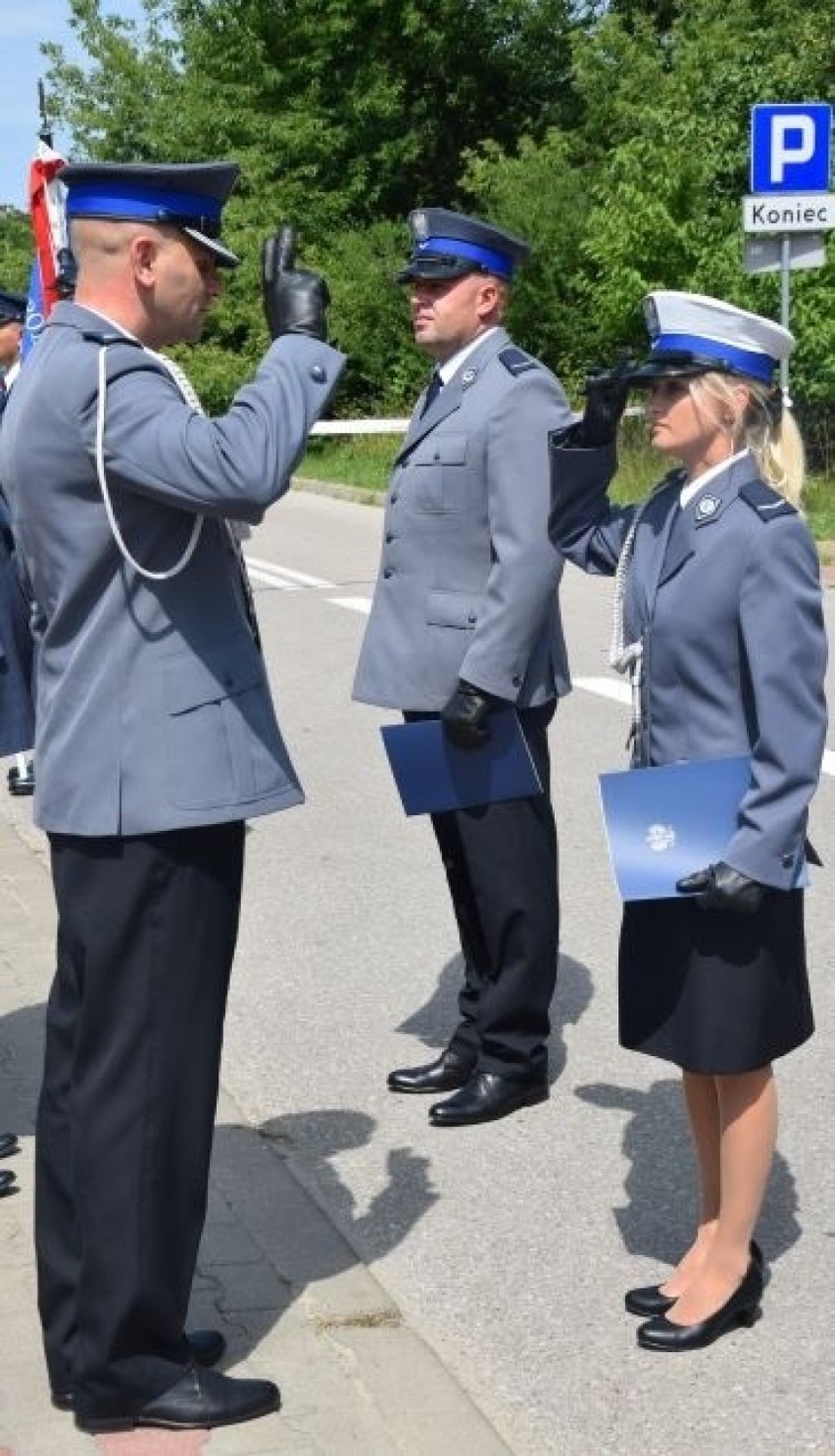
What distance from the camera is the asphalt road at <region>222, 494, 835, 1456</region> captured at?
152 inches

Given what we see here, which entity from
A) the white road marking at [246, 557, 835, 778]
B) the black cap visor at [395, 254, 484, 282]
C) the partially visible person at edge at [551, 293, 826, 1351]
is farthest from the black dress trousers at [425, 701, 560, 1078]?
the white road marking at [246, 557, 835, 778]

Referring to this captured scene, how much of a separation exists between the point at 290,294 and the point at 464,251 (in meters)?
1.84

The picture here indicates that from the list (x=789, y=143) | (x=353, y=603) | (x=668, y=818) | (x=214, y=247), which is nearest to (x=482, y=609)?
(x=668, y=818)

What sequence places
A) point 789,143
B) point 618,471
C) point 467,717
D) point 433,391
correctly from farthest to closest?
point 618,471 → point 789,143 → point 433,391 → point 467,717

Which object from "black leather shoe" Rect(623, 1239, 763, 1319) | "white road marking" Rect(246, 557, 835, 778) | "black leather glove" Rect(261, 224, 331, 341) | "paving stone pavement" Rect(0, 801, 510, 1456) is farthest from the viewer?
"white road marking" Rect(246, 557, 835, 778)

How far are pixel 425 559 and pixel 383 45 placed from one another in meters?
34.9

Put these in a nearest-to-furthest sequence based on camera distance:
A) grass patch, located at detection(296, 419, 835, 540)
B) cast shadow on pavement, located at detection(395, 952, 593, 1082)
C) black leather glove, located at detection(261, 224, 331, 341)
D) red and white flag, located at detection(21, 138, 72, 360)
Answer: black leather glove, located at detection(261, 224, 331, 341)
cast shadow on pavement, located at detection(395, 952, 593, 1082)
red and white flag, located at detection(21, 138, 72, 360)
grass patch, located at detection(296, 419, 835, 540)

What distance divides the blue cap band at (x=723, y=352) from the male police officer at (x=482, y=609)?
1245 mm

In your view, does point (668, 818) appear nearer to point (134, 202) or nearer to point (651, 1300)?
point (651, 1300)

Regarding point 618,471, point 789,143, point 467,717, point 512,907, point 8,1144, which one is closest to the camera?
point 8,1144

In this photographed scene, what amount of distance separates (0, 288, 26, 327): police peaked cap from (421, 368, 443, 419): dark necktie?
3.51 meters

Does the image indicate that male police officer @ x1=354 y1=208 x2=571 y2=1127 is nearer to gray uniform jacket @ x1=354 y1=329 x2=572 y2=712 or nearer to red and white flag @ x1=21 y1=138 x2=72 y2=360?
gray uniform jacket @ x1=354 y1=329 x2=572 y2=712

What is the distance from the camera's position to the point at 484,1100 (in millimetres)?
5324

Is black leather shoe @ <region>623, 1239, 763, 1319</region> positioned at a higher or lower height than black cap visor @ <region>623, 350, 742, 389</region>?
lower
